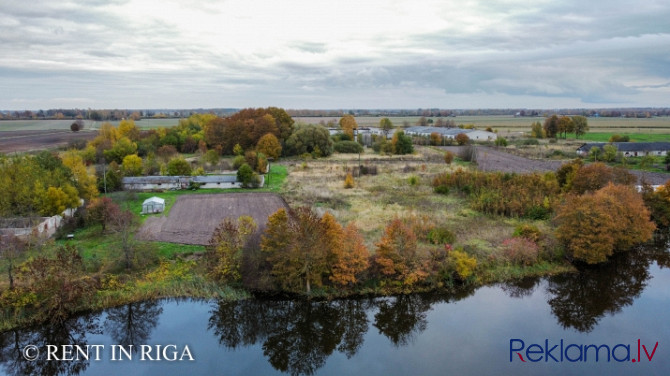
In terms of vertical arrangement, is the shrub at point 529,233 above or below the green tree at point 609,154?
below

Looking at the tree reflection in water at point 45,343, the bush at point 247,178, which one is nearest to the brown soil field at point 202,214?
the bush at point 247,178

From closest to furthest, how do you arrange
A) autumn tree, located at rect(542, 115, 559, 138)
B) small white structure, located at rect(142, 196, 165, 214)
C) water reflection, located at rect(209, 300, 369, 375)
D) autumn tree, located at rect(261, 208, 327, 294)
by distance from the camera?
water reflection, located at rect(209, 300, 369, 375) < autumn tree, located at rect(261, 208, 327, 294) < small white structure, located at rect(142, 196, 165, 214) < autumn tree, located at rect(542, 115, 559, 138)

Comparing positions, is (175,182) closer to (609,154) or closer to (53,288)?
(53,288)

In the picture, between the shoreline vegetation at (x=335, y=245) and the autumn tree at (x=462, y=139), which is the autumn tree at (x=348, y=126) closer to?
the autumn tree at (x=462, y=139)

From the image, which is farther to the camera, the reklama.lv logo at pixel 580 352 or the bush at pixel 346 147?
the bush at pixel 346 147

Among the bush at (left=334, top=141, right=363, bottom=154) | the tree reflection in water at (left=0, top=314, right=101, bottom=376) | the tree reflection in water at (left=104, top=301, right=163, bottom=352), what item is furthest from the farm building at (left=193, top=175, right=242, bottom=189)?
the bush at (left=334, top=141, right=363, bottom=154)

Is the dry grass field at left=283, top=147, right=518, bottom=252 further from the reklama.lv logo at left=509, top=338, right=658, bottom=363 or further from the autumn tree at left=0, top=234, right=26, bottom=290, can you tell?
the autumn tree at left=0, top=234, right=26, bottom=290

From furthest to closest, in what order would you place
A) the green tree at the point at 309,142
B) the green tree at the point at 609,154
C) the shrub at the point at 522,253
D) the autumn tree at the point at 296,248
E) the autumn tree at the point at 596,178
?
the green tree at the point at 309,142
the green tree at the point at 609,154
the autumn tree at the point at 596,178
the shrub at the point at 522,253
the autumn tree at the point at 296,248
